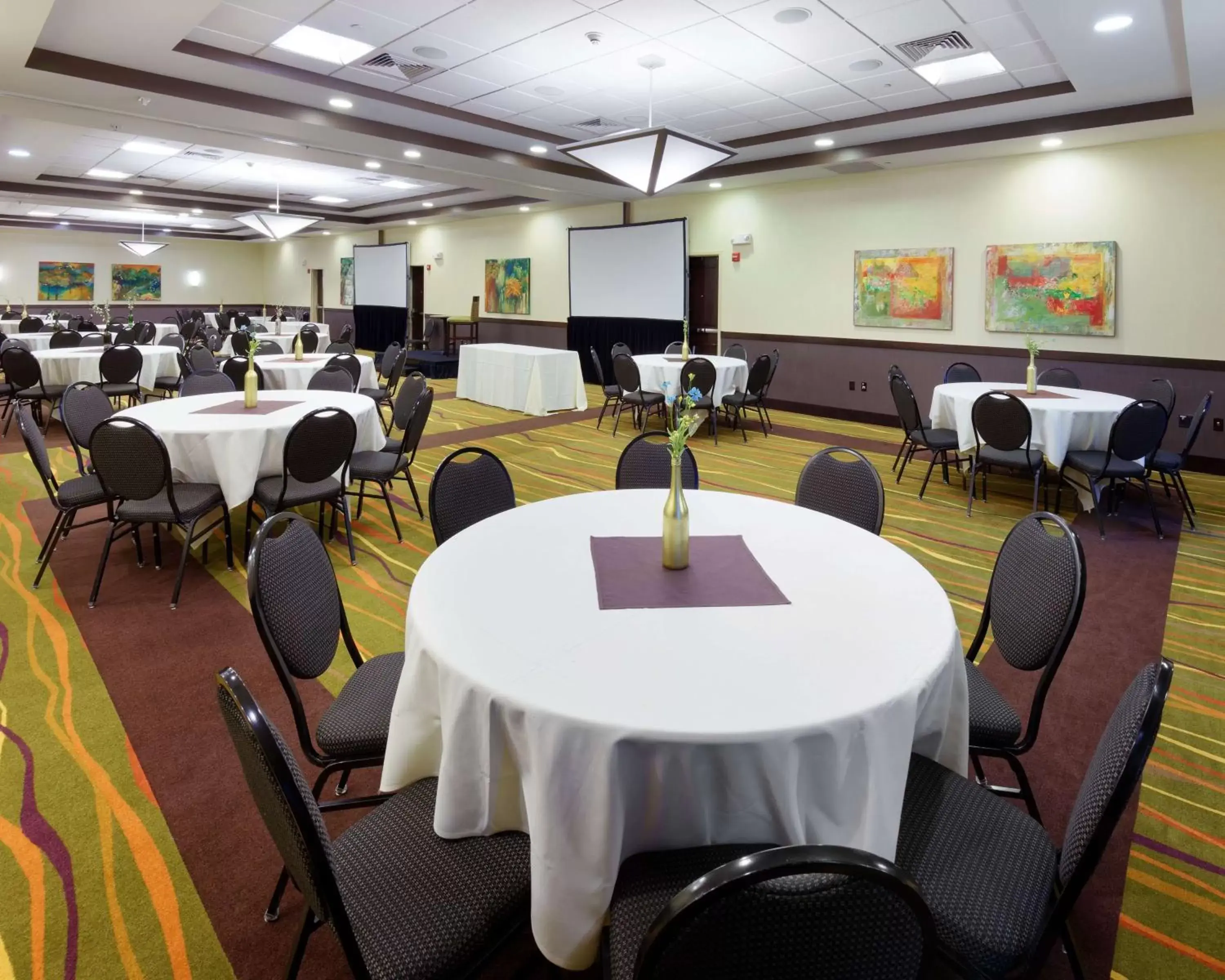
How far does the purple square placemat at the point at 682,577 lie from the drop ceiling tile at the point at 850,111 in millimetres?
6395

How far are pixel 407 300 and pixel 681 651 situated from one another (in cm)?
1665

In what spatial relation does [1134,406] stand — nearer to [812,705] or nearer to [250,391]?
[812,705]

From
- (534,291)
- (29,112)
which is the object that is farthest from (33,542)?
(534,291)

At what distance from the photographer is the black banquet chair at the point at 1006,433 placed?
5.13 metres

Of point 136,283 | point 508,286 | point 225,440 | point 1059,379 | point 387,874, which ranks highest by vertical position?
point 136,283

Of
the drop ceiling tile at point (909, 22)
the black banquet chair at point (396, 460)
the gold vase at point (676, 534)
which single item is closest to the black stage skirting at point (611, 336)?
the drop ceiling tile at point (909, 22)

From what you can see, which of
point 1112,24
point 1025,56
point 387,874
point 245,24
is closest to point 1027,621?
point 387,874

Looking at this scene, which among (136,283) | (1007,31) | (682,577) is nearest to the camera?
(682,577)

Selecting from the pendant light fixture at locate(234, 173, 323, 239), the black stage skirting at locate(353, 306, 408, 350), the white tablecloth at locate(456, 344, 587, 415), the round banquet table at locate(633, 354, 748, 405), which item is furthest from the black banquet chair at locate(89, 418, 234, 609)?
the black stage skirting at locate(353, 306, 408, 350)

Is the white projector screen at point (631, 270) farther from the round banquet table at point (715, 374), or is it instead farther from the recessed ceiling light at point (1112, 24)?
the recessed ceiling light at point (1112, 24)

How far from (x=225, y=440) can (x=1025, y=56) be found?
6.22 metres

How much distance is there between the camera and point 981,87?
658 centimetres

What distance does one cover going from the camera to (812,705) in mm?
1406

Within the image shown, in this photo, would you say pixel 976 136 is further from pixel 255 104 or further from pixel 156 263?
pixel 156 263
